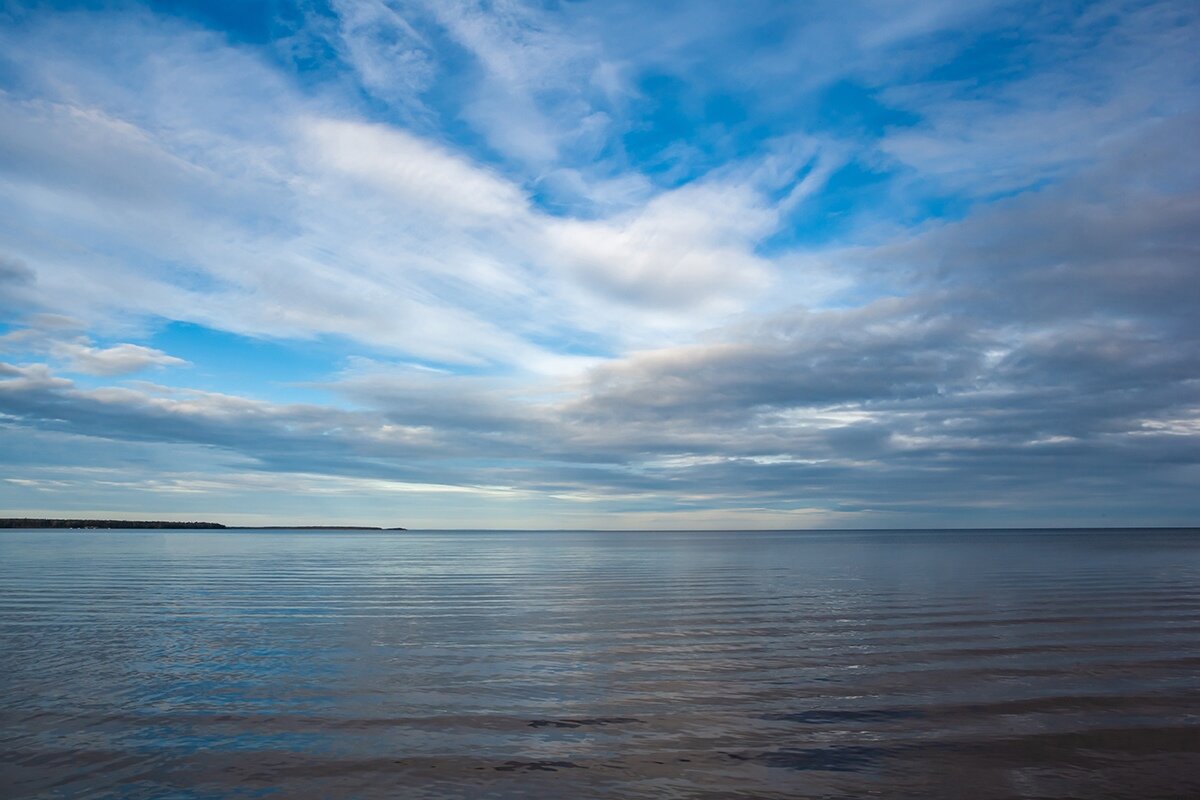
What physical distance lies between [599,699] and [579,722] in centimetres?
165

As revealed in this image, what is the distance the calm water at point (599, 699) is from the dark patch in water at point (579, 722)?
6cm

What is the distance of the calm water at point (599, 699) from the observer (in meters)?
10.7

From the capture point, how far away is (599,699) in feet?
49.4

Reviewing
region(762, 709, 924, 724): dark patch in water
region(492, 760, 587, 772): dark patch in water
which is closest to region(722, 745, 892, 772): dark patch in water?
region(762, 709, 924, 724): dark patch in water

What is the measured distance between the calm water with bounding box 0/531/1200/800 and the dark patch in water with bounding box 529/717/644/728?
63 millimetres

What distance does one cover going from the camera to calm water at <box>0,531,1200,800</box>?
10734 millimetres

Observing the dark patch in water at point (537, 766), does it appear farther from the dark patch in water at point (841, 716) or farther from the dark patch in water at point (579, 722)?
the dark patch in water at point (841, 716)

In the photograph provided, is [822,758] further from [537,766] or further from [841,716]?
[537,766]

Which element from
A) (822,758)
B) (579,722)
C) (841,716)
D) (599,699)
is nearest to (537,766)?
(579,722)

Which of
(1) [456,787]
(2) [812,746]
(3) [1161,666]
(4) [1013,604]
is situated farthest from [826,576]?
(1) [456,787]

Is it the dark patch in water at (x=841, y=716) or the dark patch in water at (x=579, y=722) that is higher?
the dark patch in water at (x=841, y=716)

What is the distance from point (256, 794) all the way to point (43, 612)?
78.8 ft

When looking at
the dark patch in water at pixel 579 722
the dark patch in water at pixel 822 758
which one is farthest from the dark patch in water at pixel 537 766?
the dark patch in water at pixel 822 758

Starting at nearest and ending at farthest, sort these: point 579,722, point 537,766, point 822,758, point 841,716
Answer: point 537,766
point 822,758
point 579,722
point 841,716
